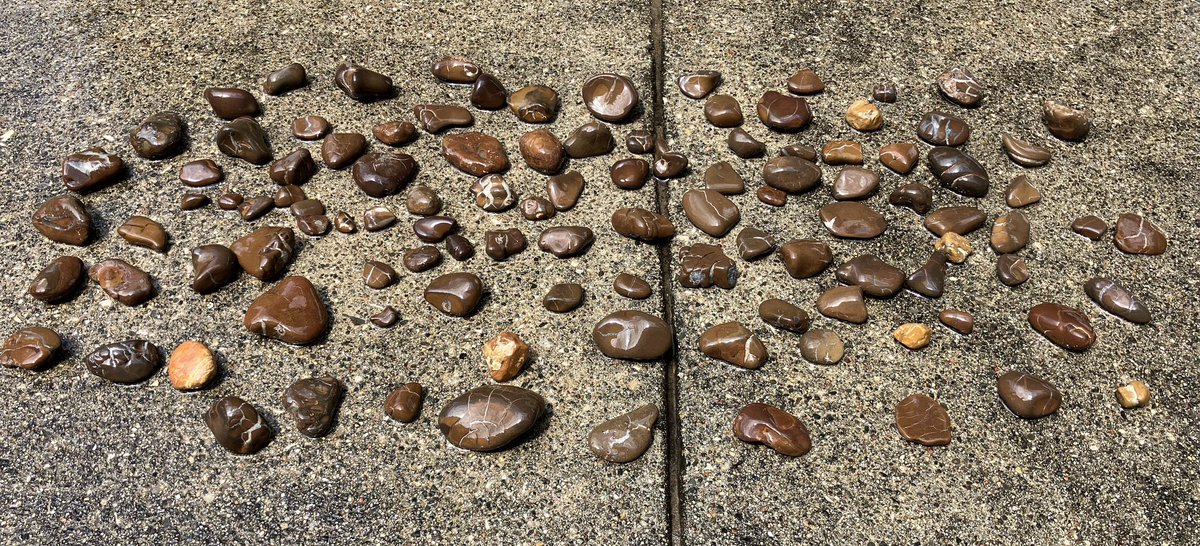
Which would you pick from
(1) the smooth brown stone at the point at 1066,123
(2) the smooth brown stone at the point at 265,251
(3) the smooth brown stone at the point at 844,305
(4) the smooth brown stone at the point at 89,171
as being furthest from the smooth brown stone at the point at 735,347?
(4) the smooth brown stone at the point at 89,171

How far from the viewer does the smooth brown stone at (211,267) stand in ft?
5.72

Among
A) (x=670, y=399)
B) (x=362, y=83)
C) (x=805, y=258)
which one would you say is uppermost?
(x=362, y=83)

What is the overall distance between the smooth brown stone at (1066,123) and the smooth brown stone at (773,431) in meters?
1.09

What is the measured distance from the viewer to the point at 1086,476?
1.57 metres

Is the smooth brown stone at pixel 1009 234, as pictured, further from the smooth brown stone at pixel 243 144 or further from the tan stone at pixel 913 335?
the smooth brown stone at pixel 243 144

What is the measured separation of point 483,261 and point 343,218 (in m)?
0.31

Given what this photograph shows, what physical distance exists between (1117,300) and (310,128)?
1.75 meters

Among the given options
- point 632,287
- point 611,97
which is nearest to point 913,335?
point 632,287

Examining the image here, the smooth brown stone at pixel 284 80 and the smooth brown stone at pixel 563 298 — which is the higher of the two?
the smooth brown stone at pixel 284 80

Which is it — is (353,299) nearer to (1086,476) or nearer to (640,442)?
(640,442)

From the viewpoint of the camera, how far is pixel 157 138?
1.98 metres

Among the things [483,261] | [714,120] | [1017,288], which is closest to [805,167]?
[714,120]

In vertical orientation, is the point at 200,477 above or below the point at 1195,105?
below

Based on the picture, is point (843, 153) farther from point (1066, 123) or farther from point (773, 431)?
point (773, 431)
